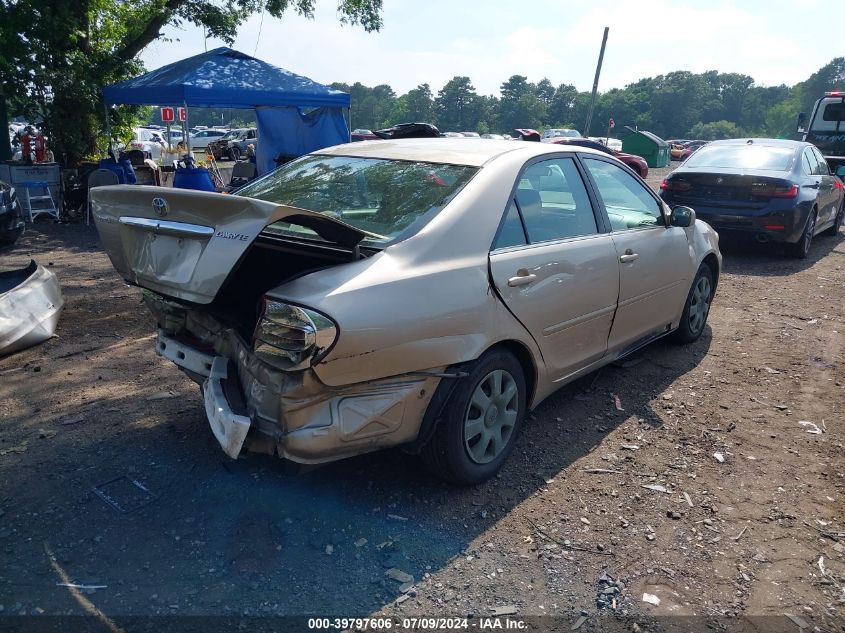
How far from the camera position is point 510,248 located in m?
3.42

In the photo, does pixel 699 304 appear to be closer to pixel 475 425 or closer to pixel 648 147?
pixel 475 425

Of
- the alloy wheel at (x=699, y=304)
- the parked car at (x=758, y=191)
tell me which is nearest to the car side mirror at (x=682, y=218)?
the alloy wheel at (x=699, y=304)

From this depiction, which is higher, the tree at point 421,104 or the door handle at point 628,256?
the tree at point 421,104

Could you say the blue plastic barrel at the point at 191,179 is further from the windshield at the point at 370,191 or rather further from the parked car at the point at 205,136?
the parked car at the point at 205,136

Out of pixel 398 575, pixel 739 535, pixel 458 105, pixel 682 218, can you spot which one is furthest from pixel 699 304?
pixel 458 105

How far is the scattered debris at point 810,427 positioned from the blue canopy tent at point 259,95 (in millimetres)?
9252

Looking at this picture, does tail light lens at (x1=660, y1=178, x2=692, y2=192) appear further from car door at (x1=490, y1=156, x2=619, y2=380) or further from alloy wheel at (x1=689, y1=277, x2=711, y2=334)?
car door at (x1=490, y1=156, x2=619, y2=380)

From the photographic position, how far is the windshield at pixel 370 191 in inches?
128

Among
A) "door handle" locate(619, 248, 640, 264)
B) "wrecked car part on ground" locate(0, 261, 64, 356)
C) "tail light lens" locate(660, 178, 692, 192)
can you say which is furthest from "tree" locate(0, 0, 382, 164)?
"door handle" locate(619, 248, 640, 264)

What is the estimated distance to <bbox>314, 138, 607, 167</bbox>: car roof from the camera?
3.71 meters

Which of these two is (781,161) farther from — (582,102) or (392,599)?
(582,102)

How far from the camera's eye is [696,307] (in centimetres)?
555

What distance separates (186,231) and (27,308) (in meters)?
3.10

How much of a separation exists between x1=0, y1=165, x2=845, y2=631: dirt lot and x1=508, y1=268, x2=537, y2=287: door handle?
1016 mm
